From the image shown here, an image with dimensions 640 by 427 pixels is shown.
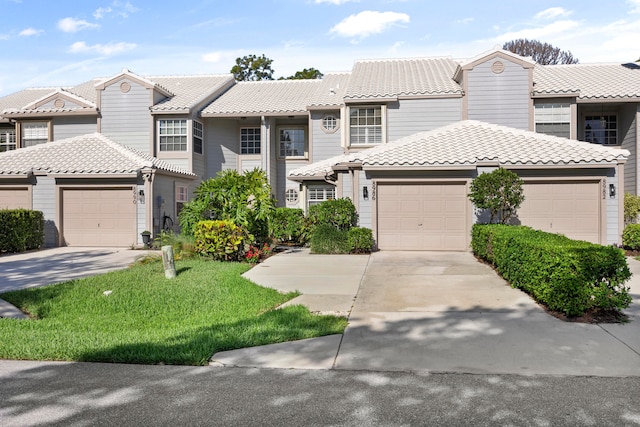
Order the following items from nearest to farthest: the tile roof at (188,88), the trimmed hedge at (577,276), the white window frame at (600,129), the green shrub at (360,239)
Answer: the trimmed hedge at (577,276)
the green shrub at (360,239)
the white window frame at (600,129)
the tile roof at (188,88)

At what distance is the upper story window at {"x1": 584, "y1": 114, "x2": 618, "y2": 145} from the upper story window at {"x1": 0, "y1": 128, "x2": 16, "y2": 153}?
2775cm

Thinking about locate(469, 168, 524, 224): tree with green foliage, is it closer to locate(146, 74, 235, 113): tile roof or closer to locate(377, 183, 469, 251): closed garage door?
locate(377, 183, 469, 251): closed garage door

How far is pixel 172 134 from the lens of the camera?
21656 mm

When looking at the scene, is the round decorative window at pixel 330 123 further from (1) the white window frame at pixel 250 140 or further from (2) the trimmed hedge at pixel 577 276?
(2) the trimmed hedge at pixel 577 276

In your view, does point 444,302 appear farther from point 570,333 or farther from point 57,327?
point 57,327

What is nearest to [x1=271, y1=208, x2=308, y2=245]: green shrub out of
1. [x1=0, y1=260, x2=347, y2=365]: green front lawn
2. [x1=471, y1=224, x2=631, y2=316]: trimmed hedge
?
A: [x1=0, y1=260, x2=347, y2=365]: green front lawn

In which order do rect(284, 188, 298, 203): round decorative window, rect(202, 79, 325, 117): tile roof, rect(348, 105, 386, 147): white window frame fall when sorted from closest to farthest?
rect(348, 105, 386, 147): white window frame, rect(202, 79, 325, 117): tile roof, rect(284, 188, 298, 203): round decorative window

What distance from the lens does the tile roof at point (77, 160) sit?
16.8m

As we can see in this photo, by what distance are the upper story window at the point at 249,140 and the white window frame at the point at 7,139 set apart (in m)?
11.7

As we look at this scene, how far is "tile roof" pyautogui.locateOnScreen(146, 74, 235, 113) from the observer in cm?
2123

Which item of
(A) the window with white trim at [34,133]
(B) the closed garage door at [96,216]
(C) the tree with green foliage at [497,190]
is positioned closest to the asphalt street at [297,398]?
(C) the tree with green foliage at [497,190]

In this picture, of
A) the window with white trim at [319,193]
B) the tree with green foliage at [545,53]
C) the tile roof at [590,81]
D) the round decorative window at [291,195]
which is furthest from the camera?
the tree with green foliage at [545,53]

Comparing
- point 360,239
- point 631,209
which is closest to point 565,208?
point 631,209

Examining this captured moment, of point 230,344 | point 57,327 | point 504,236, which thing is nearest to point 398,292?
point 504,236
